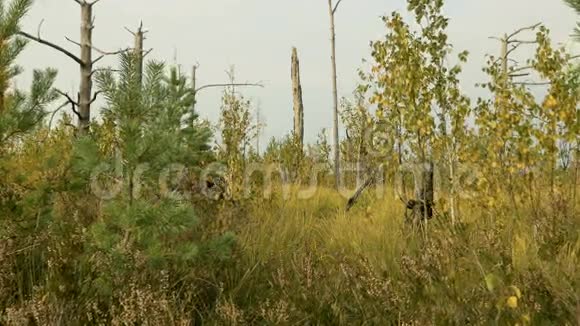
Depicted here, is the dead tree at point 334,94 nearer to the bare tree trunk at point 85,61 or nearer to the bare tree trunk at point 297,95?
the bare tree trunk at point 297,95

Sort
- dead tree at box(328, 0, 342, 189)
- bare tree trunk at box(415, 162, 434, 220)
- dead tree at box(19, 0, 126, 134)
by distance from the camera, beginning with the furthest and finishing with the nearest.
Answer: dead tree at box(328, 0, 342, 189)
dead tree at box(19, 0, 126, 134)
bare tree trunk at box(415, 162, 434, 220)

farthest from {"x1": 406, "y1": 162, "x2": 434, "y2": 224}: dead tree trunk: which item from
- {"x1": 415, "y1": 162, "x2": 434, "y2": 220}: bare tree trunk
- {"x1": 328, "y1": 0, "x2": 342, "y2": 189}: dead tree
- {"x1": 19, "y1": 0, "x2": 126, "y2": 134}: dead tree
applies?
{"x1": 328, "y1": 0, "x2": 342, "y2": 189}: dead tree

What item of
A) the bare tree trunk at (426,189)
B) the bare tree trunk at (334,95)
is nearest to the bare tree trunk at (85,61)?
the bare tree trunk at (426,189)

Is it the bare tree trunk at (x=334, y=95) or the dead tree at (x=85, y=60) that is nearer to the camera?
the dead tree at (x=85, y=60)

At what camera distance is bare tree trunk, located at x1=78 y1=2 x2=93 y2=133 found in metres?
10.2

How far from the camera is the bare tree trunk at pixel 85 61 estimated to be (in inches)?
401

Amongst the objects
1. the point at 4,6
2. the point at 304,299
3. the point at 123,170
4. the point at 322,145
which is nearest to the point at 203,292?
the point at 304,299

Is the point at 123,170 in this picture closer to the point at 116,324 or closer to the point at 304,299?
the point at 116,324

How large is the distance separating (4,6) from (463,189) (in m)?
4.87

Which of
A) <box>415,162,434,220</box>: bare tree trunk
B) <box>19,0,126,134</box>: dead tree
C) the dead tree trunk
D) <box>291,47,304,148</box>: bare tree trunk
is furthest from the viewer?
<box>291,47,304,148</box>: bare tree trunk

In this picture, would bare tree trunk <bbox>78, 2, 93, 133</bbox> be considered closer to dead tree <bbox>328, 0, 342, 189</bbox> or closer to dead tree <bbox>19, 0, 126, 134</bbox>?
dead tree <bbox>19, 0, 126, 134</bbox>

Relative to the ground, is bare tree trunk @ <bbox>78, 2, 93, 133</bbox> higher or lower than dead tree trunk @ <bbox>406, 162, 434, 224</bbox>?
higher

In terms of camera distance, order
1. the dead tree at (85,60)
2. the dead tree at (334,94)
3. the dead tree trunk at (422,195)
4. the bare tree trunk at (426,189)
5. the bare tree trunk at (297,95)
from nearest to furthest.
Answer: the dead tree trunk at (422,195)
the bare tree trunk at (426,189)
the dead tree at (85,60)
the dead tree at (334,94)
the bare tree trunk at (297,95)

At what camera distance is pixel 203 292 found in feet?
14.2
